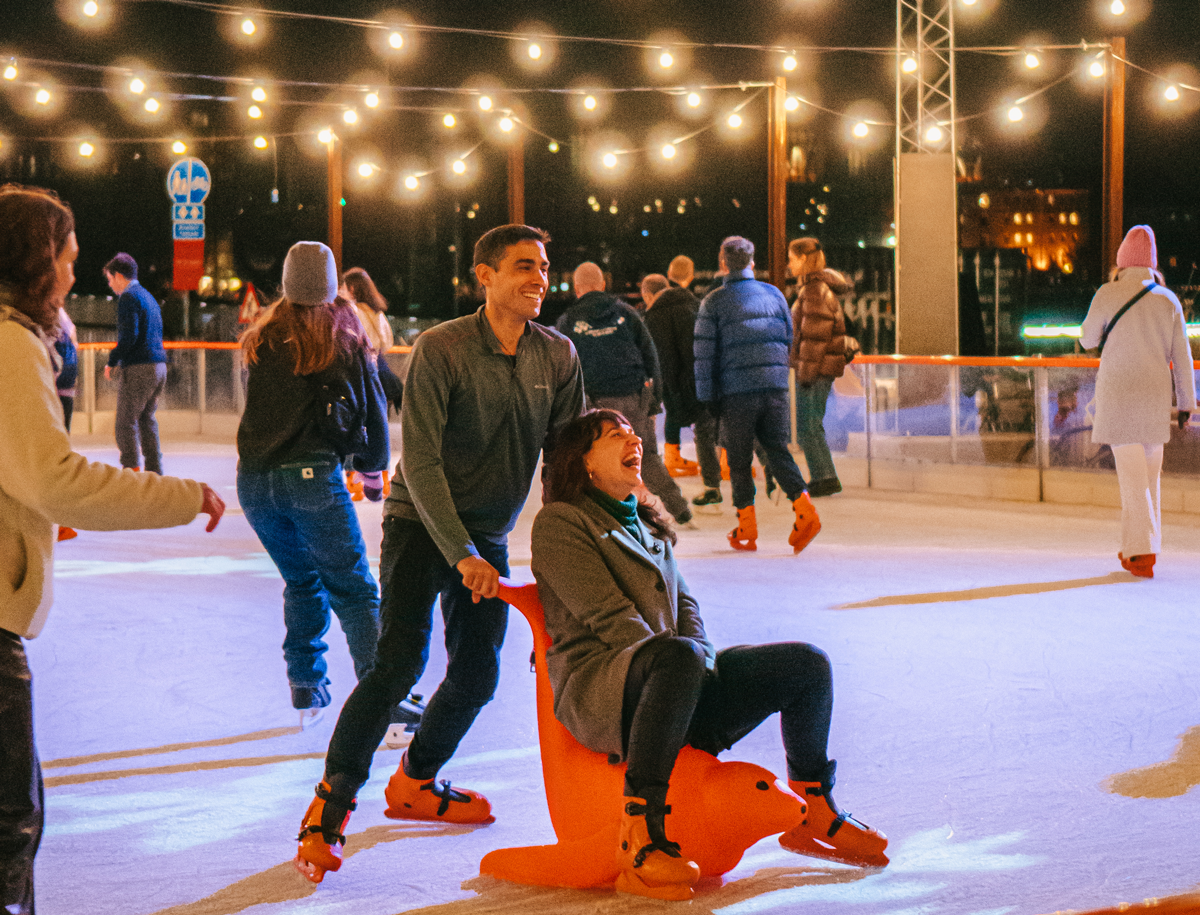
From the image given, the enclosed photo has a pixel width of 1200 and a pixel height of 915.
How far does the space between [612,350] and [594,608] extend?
465cm

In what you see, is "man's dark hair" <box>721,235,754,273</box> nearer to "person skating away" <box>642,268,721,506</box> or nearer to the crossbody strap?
"person skating away" <box>642,268,721,506</box>

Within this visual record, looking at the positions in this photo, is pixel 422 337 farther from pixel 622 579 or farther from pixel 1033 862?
pixel 1033 862

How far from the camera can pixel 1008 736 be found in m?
3.63

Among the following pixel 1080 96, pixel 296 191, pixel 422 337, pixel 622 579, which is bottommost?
pixel 622 579

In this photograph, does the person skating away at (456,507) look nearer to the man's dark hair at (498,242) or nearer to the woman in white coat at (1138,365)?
the man's dark hair at (498,242)

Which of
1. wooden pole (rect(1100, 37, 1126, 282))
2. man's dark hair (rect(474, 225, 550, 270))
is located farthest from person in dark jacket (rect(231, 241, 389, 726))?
wooden pole (rect(1100, 37, 1126, 282))

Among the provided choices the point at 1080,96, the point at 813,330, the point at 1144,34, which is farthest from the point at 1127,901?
the point at 1080,96

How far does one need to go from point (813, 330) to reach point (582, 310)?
185 centimetres

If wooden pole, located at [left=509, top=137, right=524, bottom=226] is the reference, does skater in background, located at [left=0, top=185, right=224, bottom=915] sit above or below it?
below

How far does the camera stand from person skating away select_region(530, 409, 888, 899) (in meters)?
2.47

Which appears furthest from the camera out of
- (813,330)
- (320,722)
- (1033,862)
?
(813,330)

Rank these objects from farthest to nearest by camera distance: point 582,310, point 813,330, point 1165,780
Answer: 1. point 813,330
2. point 582,310
3. point 1165,780

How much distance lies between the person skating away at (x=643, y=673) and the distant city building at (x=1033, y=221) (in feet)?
120

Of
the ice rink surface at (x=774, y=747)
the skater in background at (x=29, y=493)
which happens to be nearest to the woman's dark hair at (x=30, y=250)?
the skater in background at (x=29, y=493)
